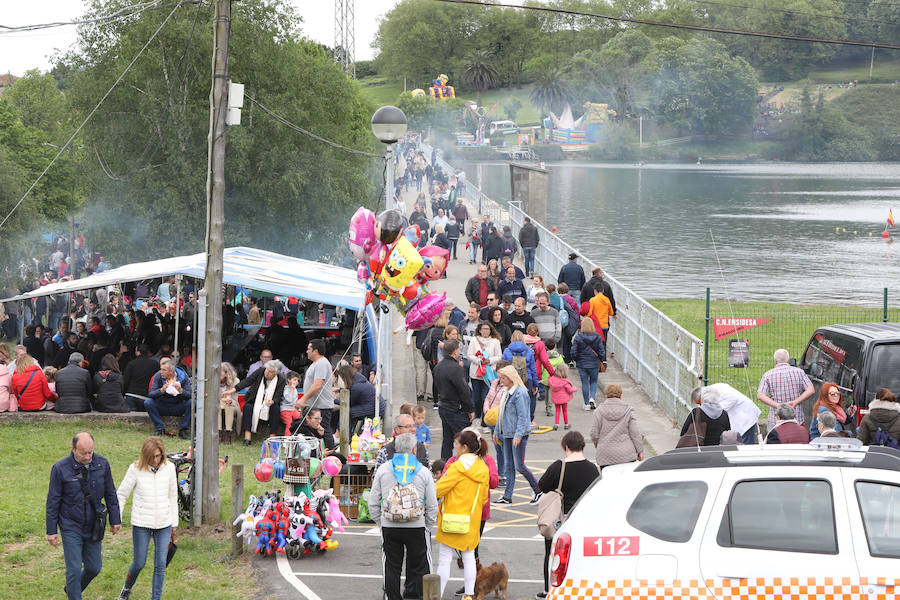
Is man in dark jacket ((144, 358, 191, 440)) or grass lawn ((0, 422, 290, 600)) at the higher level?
man in dark jacket ((144, 358, 191, 440))

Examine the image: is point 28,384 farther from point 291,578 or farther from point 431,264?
point 291,578

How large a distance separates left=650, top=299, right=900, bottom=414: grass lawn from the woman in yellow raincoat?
9.87 metres

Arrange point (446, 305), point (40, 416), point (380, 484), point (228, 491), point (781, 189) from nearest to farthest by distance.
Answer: point (380, 484) < point (228, 491) < point (40, 416) < point (446, 305) < point (781, 189)

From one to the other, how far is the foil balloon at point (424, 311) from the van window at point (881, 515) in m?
8.55

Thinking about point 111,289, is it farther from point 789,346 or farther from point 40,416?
point 789,346

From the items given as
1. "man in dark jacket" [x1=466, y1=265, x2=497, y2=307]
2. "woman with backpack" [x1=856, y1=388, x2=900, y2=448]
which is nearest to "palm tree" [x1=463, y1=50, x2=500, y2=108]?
"man in dark jacket" [x1=466, y1=265, x2=497, y2=307]

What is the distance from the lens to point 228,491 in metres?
13.3

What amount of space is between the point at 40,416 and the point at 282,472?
276 inches

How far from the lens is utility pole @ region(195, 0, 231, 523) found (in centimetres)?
1158

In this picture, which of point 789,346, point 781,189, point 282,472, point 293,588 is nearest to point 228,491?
point 282,472

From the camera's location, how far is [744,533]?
6.78 meters

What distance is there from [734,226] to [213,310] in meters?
74.3

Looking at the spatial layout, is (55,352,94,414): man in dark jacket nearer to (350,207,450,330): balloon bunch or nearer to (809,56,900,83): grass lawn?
(350,207,450,330): balloon bunch

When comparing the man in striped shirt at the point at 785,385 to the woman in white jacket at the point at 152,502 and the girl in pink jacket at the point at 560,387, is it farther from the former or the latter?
the woman in white jacket at the point at 152,502
